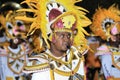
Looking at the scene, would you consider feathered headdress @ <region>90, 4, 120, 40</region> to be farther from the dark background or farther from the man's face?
the man's face

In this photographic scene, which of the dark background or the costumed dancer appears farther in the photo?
the dark background

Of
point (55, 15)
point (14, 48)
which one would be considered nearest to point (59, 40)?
point (55, 15)

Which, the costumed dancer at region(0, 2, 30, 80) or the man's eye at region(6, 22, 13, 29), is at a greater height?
the man's eye at region(6, 22, 13, 29)

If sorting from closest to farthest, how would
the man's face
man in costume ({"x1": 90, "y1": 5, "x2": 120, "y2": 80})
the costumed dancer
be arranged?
the costumed dancer
the man's face
man in costume ({"x1": 90, "y1": 5, "x2": 120, "y2": 80})

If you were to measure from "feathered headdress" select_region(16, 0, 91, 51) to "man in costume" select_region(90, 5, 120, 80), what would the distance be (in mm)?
98

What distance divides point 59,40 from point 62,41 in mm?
23

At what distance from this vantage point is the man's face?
2.13 metres

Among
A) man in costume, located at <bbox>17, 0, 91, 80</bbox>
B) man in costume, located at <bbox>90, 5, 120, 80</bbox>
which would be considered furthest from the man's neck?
man in costume, located at <bbox>90, 5, 120, 80</bbox>

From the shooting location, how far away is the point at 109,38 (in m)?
2.27

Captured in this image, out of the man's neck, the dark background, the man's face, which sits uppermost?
the dark background

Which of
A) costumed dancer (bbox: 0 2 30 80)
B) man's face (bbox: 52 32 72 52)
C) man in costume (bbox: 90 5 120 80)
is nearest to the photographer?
costumed dancer (bbox: 0 2 30 80)

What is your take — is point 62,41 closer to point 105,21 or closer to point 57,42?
point 57,42

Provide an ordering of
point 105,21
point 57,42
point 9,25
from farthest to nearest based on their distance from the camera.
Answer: point 105,21 → point 57,42 → point 9,25

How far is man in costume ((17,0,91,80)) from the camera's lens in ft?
6.75
